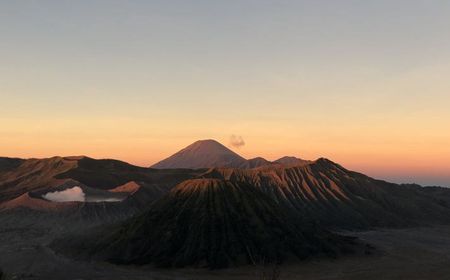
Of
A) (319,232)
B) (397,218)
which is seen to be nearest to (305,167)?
(397,218)

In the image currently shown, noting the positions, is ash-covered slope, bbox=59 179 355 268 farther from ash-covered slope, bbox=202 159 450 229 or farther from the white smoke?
the white smoke

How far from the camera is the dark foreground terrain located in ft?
201

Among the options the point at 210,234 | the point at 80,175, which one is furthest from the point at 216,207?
the point at 80,175

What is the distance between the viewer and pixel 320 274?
61875 millimetres

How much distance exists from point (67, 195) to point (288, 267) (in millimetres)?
94865

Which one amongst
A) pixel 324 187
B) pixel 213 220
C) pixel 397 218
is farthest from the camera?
pixel 324 187

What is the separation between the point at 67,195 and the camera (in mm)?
141875

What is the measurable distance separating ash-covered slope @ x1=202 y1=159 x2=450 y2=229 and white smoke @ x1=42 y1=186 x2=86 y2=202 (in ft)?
140

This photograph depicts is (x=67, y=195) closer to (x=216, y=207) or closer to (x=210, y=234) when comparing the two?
(x=216, y=207)

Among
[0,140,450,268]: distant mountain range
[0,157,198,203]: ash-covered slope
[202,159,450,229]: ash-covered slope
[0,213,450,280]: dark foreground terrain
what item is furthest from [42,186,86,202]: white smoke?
[0,213,450,280]: dark foreground terrain

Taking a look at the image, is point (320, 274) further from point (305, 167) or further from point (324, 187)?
point (305, 167)

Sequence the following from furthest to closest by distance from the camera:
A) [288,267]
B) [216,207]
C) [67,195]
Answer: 1. [67,195]
2. [216,207]
3. [288,267]

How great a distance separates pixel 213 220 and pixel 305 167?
269ft

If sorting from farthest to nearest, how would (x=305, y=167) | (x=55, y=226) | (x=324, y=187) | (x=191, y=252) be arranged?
(x=305, y=167) → (x=324, y=187) → (x=55, y=226) → (x=191, y=252)
